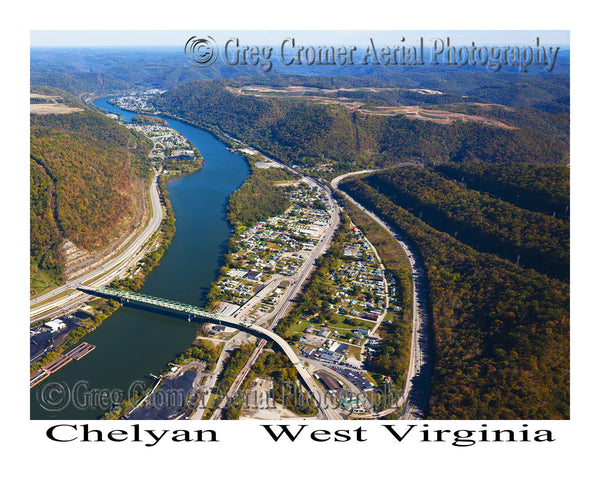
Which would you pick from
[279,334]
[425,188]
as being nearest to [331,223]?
[425,188]

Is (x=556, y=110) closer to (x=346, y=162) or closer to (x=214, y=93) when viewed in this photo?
(x=346, y=162)

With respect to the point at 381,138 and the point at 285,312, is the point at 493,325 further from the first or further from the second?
the point at 381,138

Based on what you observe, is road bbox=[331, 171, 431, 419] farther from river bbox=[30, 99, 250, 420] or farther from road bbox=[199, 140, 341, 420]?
river bbox=[30, 99, 250, 420]

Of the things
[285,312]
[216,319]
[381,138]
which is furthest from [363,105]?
[216,319]

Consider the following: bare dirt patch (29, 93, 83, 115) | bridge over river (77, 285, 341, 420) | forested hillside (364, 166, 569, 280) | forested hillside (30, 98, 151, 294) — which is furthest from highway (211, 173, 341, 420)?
bare dirt patch (29, 93, 83, 115)

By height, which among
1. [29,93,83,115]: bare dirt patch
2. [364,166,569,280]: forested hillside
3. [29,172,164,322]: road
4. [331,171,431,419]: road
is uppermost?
[29,93,83,115]: bare dirt patch

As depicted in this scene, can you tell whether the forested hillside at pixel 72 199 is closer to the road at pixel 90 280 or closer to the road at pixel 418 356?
the road at pixel 90 280
